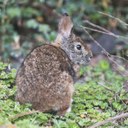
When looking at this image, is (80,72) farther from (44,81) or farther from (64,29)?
(44,81)

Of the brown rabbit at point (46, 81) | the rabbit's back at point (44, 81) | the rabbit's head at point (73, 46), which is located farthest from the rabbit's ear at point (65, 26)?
the rabbit's back at point (44, 81)

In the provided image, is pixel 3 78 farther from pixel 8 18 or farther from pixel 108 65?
pixel 8 18

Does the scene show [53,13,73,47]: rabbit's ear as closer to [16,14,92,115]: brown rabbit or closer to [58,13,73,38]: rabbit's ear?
[58,13,73,38]: rabbit's ear

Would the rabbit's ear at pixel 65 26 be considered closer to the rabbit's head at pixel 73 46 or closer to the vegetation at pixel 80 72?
the rabbit's head at pixel 73 46

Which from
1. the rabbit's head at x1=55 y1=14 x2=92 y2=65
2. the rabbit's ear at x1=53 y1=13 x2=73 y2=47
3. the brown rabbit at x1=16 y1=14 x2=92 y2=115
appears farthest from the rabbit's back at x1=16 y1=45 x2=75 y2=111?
the rabbit's ear at x1=53 y1=13 x2=73 y2=47

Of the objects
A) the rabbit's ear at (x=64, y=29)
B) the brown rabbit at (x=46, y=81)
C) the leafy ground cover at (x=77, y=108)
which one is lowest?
the leafy ground cover at (x=77, y=108)
